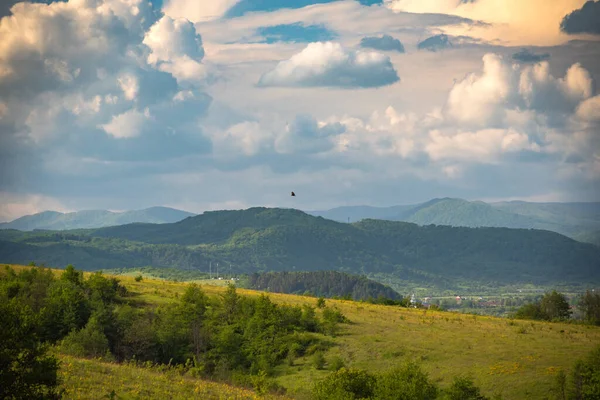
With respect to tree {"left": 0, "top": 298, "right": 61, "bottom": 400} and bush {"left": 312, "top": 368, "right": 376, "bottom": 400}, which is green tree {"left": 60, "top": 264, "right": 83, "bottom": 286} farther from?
tree {"left": 0, "top": 298, "right": 61, "bottom": 400}

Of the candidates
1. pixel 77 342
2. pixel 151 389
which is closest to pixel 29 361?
pixel 151 389

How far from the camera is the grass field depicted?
64.1 meters

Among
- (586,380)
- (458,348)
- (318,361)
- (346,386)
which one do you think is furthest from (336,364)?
(586,380)

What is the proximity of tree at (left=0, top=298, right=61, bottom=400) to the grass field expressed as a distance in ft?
45.5

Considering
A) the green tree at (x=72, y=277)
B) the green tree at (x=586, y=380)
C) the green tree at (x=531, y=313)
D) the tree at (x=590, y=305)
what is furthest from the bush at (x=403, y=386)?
the tree at (x=590, y=305)

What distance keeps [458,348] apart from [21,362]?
179 ft

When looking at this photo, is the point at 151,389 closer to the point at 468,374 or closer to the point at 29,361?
the point at 29,361

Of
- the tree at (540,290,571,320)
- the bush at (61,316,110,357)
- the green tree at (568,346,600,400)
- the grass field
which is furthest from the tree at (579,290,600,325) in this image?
the bush at (61,316,110,357)

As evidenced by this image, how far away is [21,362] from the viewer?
31.4 metres

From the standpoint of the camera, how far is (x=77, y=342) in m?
64.3

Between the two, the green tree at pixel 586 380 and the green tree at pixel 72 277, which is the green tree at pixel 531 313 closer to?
the green tree at pixel 586 380

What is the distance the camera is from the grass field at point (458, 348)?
210ft

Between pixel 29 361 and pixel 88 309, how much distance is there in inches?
1838

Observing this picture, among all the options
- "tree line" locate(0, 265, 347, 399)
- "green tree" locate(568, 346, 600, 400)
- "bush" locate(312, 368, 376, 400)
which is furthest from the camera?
"tree line" locate(0, 265, 347, 399)
